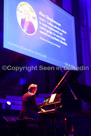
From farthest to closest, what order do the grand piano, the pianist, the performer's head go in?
the performer's head → the pianist → the grand piano

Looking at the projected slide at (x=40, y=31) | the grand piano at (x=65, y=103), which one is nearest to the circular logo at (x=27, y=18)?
the projected slide at (x=40, y=31)

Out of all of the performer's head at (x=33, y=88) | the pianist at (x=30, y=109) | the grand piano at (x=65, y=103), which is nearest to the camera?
the grand piano at (x=65, y=103)

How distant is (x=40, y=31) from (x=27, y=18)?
0.38 m

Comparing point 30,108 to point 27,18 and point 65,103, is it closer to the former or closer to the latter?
point 65,103

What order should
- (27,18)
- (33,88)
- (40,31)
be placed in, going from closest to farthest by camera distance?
(33,88), (27,18), (40,31)

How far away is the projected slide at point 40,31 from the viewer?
12.8 ft

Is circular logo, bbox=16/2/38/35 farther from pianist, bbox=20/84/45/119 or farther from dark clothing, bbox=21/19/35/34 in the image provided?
pianist, bbox=20/84/45/119

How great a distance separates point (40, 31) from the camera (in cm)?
454

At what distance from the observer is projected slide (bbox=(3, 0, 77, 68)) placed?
389 centimetres

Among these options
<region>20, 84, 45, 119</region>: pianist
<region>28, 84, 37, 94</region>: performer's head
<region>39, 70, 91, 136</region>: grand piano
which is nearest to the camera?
<region>39, 70, 91, 136</region>: grand piano

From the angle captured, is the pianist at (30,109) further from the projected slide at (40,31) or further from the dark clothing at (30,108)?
the projected slide at (40,31)

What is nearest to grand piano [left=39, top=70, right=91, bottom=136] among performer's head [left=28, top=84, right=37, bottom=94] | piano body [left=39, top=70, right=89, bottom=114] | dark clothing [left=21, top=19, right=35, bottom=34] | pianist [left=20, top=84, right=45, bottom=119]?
piano body [left=39, top=70, right=89, bottom=114]

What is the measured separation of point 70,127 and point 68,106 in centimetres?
127

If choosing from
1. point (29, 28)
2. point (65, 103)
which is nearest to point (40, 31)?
point (29, 28)
